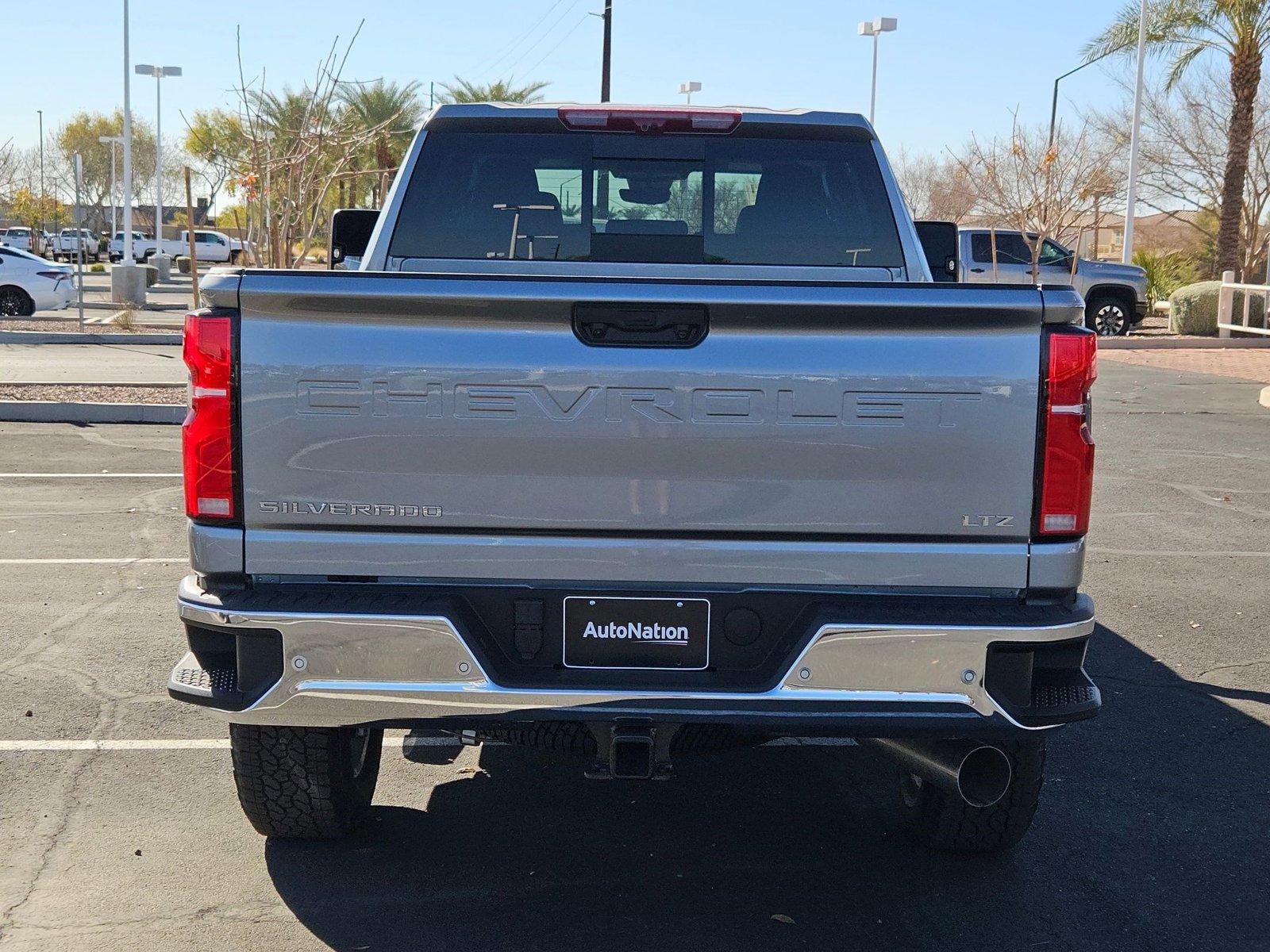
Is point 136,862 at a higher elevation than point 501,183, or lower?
lower

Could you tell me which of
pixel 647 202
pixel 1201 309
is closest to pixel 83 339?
pixel 647 202

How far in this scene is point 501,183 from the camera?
486cm

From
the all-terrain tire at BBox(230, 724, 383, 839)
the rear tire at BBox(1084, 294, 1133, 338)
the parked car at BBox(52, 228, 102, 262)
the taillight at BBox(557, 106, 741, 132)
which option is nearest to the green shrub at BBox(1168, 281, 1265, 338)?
the rear tire at BBox(1084, 294, 1133, 338)

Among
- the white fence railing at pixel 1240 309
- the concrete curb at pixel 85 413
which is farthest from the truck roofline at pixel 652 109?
the white fence railing at pixel 1240 309

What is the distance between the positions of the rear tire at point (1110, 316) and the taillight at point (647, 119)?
79.0 ft

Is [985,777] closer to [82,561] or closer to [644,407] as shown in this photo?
[644,407]

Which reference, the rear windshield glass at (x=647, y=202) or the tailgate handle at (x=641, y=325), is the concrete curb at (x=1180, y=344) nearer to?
the rear windshield glass at (x=647, y=202)

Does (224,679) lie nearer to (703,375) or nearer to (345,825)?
(345,825)

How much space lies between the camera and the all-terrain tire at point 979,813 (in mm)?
3836

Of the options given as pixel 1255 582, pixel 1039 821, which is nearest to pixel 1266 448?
pixel 1255 582

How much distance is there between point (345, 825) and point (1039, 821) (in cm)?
213

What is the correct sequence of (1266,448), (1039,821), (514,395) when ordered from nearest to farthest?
(514,395) < (1039,821) < (1266,448)

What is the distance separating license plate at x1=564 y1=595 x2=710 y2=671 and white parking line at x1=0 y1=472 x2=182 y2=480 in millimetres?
7774

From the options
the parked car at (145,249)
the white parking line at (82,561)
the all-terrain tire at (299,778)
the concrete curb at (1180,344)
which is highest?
the parked car at (145,249)
